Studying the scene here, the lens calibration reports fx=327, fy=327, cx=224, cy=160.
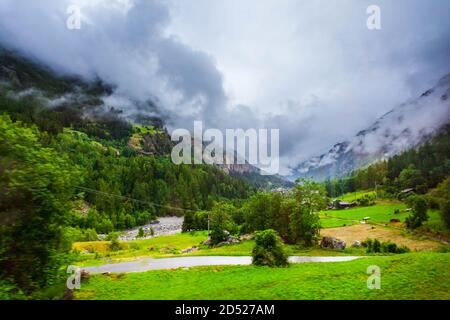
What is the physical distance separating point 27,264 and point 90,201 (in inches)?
7137

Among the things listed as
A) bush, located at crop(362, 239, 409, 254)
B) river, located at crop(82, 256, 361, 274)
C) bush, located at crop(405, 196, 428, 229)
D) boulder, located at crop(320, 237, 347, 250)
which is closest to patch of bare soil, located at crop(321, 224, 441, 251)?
bush, located at crop(405, 196, 428, 229)

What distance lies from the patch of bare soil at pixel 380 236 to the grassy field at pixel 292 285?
140ft

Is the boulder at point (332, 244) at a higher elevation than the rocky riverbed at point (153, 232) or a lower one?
higher

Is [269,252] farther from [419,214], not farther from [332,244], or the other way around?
[419,214]

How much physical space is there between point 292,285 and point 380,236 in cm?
6849

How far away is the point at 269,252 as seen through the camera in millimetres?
42938

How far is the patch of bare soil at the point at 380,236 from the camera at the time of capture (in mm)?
70575

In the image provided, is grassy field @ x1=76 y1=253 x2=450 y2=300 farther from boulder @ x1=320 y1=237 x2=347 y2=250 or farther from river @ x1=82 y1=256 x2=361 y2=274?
boulder @ x1=320 y1=237 x2=347 y2=250

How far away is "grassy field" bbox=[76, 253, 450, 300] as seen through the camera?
Result: 24.4 metres

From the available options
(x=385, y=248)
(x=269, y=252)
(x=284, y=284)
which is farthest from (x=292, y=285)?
(x=385, y=248)

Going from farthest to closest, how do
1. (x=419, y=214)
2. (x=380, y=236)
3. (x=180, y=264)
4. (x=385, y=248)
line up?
(x=419, y=214) < (x=380, y=236) < (x=385, y=248) < (x=180, y=264)

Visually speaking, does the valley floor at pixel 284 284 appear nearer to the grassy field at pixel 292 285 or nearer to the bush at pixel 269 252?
the grassy field at pixel 292 285

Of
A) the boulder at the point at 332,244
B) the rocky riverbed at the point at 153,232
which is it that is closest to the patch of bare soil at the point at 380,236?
the boulder at the point at 332,244
